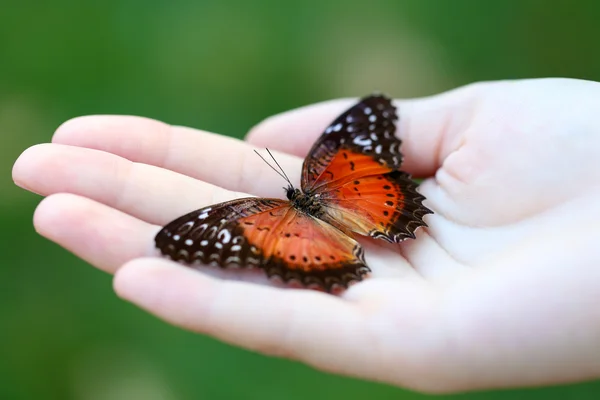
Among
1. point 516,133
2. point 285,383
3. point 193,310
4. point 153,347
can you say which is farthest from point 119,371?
point 516,133

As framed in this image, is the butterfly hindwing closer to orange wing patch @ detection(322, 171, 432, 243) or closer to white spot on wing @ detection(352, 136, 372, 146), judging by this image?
orange wing patch @ detection(322, 171, 432, 243)

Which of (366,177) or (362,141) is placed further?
(362,141)

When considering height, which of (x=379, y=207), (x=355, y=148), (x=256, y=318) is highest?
(x=355, y=148)

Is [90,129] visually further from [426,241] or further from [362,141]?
[426,241]

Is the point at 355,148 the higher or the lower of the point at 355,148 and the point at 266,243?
the higher

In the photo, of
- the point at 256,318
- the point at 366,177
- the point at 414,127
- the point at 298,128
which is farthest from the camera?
the point at 298,128

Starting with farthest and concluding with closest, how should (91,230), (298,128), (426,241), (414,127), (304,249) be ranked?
(298,128) < (414,127) < (426,241) < (304,249) < (91,230)

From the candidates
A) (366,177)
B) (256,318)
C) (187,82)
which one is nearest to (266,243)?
(256,318)

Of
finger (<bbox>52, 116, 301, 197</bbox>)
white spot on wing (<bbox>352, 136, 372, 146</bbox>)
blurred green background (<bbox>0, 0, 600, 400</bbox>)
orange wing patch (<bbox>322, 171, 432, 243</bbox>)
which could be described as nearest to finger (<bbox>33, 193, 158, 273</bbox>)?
finger (<bbox>52, 116, 301, 197</bbox>)
